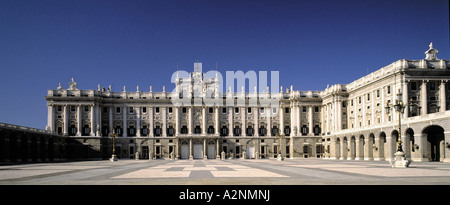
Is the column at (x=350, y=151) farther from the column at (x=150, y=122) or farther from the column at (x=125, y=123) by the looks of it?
the column at (x=125, y=123)

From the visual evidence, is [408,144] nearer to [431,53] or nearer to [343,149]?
[431,53]

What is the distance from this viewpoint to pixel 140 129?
9238cm

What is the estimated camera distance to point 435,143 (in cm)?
5441

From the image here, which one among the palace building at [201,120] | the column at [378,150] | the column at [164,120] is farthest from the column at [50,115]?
the column at [378,150]

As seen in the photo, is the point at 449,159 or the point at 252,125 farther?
the point at 252,125

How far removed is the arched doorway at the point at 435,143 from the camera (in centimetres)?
5197

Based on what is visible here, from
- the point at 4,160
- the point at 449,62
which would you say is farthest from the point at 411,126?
the point at 4,160

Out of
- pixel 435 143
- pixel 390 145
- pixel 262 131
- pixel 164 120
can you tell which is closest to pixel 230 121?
pixel 262 131

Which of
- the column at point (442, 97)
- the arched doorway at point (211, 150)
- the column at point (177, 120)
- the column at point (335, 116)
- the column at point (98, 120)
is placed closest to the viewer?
the column at point (442, 97)

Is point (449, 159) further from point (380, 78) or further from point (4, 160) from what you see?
point (4, 160)

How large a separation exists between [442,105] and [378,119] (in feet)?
32.4

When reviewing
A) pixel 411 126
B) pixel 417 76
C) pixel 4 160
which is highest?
pixel 417 76
